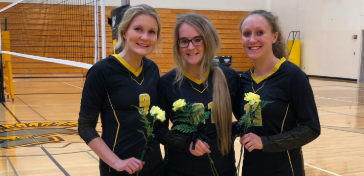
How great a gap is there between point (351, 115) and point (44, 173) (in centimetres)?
612

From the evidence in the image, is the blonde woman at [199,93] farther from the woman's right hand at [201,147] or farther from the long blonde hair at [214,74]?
the woman's right hand at [201,147]

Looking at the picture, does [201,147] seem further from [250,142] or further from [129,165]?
[129,165]

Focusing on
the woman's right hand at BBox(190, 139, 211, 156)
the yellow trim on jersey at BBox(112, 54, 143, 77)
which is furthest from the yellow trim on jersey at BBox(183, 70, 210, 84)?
the woman's right hand at BBox(190, 139, 211, 156)

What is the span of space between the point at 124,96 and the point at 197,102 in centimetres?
36

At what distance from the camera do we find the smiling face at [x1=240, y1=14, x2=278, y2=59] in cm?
191

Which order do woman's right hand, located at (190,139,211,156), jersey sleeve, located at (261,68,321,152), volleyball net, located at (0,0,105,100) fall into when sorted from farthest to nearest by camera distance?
volleyball net, located at (0,0,105,100)
jersey sleeve, located at (261,68,321,152)
woman's right hand, located at (190,139,211,156)

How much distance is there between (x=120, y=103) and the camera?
6.08 feet

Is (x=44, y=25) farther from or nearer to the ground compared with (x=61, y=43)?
farther from the ground

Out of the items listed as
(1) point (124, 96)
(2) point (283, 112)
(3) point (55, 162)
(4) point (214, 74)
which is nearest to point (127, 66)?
(1) point (124, 96)

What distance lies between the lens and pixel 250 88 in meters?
1.93

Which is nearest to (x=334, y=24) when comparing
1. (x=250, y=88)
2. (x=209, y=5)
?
(x=209, y=5)

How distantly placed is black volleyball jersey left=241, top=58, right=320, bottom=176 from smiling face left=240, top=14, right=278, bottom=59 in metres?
0.11

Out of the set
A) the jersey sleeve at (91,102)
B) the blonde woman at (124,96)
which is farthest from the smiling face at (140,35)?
the jersey sleeve at (91,102)

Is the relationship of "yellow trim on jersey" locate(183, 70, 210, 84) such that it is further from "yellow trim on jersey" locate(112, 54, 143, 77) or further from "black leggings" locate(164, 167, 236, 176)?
"black leggings" locate(164, 167, 236, 176)
